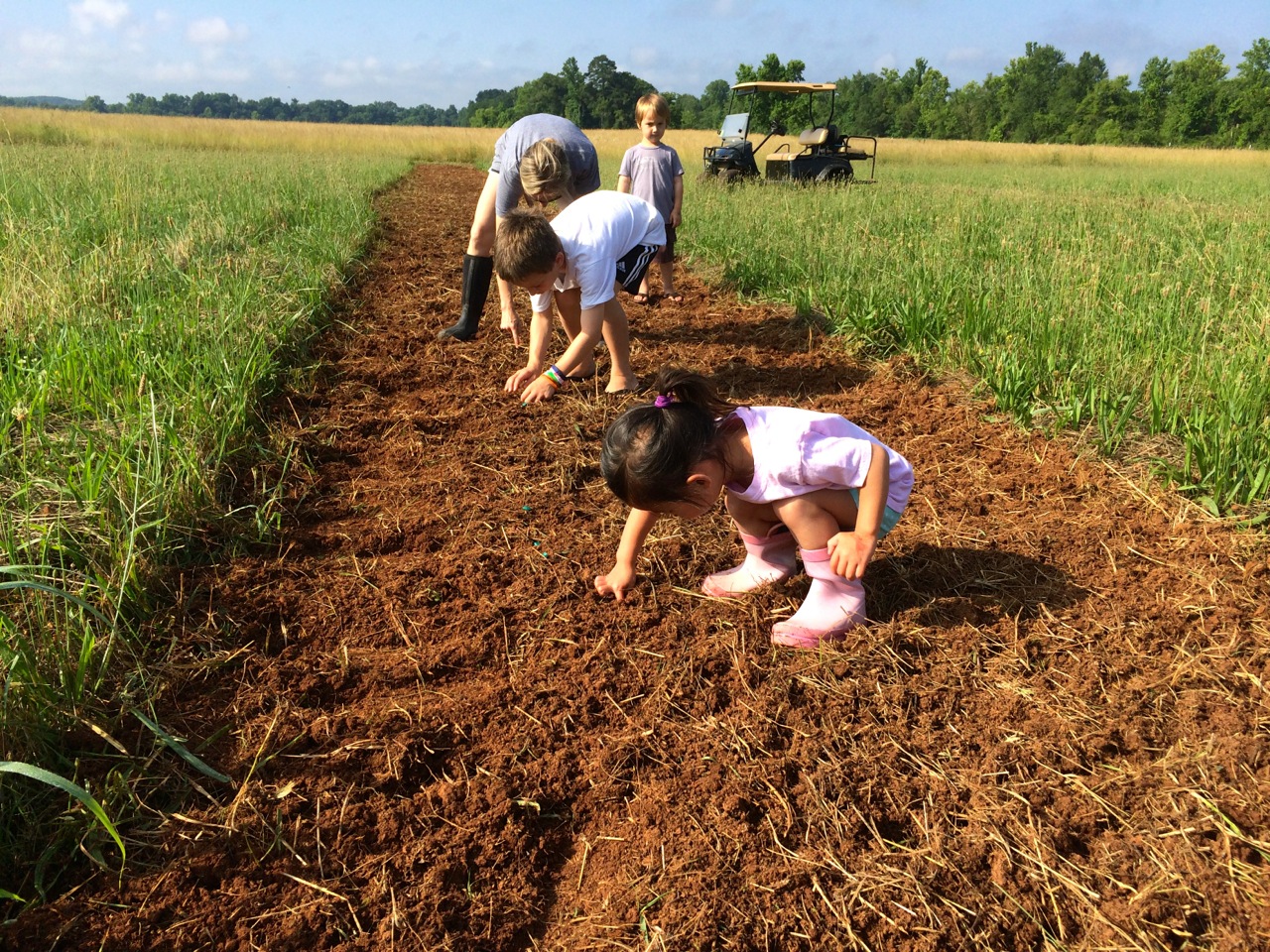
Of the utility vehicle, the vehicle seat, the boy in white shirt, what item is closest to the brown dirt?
the boy in white shirt

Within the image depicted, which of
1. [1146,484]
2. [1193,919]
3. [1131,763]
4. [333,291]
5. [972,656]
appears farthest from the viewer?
[333,291]

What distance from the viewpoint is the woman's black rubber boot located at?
15.1 feet

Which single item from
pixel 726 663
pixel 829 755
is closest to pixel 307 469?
pixel 726 663

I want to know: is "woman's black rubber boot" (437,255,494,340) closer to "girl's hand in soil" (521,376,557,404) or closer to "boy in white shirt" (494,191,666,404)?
"boy in white shirt" (494,191,666,404)

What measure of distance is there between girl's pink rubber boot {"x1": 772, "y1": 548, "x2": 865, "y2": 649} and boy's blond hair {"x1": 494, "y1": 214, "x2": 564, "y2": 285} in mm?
1642

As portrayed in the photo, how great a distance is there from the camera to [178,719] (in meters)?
1.76

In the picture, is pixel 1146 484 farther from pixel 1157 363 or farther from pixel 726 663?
pixel 726 663

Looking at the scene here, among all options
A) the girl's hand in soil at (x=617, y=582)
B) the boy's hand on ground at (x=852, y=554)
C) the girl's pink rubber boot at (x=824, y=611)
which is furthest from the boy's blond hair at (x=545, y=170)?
the boy's hand on ground at (x=852, y=554)

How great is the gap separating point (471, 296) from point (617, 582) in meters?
2.91

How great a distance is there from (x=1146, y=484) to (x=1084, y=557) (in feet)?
1.67

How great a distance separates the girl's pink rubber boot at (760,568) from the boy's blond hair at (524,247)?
1.43 m

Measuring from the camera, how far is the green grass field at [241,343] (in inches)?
73.7

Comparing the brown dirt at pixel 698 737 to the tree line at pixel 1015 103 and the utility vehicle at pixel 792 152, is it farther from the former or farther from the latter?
the tree line at pixel 1015 103

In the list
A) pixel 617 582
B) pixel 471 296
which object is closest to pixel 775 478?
pixel 617 582
